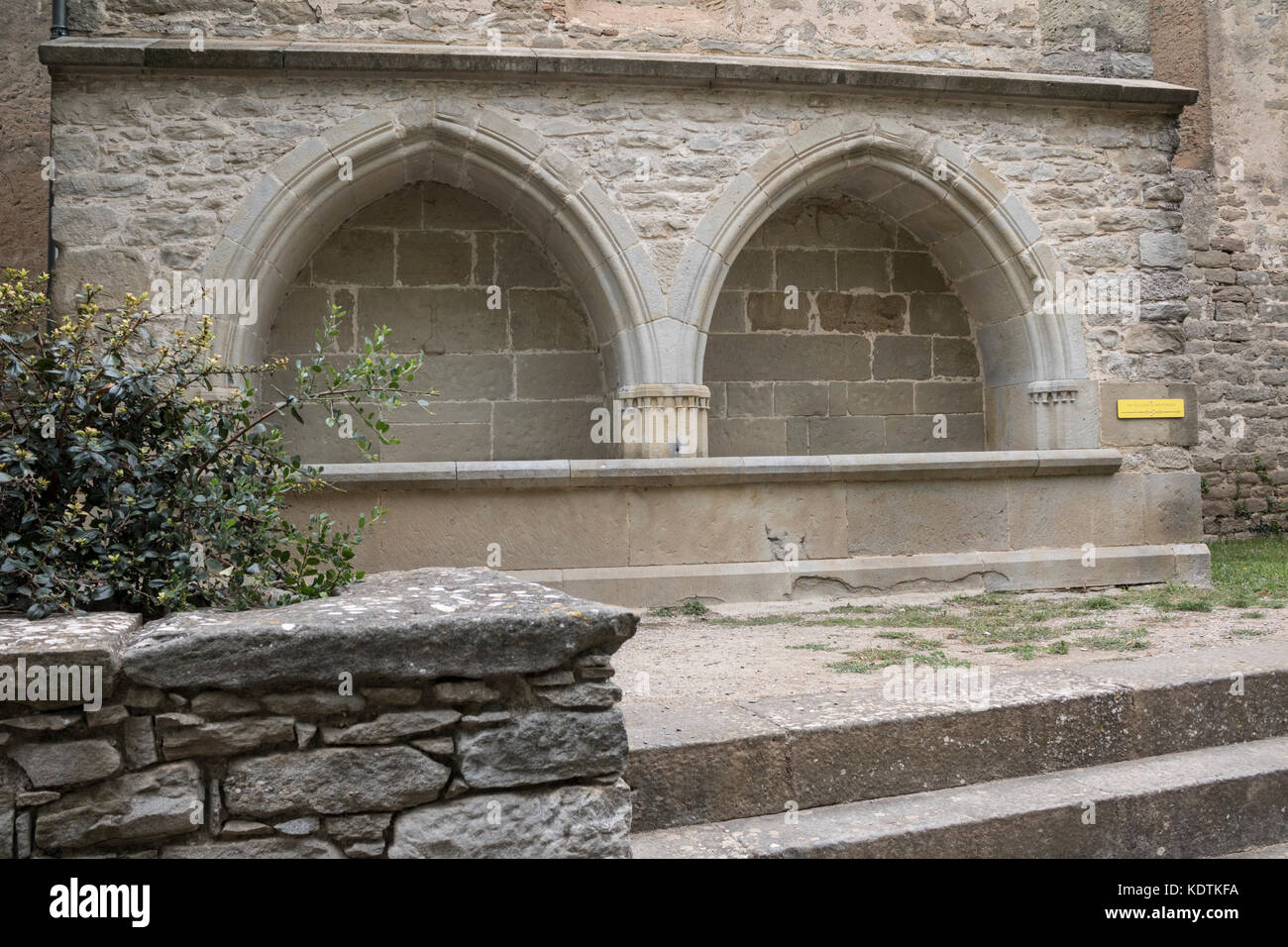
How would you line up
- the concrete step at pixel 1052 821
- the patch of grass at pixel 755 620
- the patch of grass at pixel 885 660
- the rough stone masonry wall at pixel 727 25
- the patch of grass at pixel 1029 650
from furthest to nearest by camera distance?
1. the rough stone masonry wall at pixel 727 25
2. the patch of grass at pixel 755 620
3. the patch of grass at pixel 1029 650
4. the patch of grass at pixel 885 660
5. the concrete step at pixel 1052 821

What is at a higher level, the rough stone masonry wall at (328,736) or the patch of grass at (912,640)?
the rough stone masonry wall at (328,736)

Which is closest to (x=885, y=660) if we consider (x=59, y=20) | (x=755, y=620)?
(x=755, y=620)

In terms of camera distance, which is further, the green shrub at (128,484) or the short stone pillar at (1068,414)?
the short stone pillar at (1068,414)

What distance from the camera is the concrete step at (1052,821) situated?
2.42 metres

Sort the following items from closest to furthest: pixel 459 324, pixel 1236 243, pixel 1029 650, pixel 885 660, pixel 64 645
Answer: pixel 64 645, pixel 885 660, pixel 1029 650, pixel 459 324, pixel 1236 243

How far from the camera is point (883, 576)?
608cm

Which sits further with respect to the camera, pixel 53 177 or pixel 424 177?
pixel 424 177

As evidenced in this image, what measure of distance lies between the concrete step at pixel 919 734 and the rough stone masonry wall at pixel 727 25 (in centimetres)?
459

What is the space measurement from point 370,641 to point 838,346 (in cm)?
612

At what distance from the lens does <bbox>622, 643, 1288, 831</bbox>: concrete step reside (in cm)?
256

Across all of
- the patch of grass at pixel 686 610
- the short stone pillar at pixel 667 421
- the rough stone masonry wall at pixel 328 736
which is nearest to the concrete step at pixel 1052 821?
the rough stone masonry wall at pixel 328 736

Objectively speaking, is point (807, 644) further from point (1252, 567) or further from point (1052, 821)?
point (1252, 567)

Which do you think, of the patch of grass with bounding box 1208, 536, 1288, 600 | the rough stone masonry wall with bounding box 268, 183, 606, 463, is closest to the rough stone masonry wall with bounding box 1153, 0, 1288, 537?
the patch of grass with bounding box 1208, 536, 1288, 600

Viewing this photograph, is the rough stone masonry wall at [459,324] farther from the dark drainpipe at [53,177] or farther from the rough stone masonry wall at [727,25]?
the dark drainpipe at [53,177]
